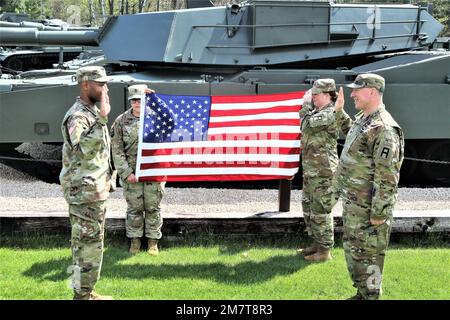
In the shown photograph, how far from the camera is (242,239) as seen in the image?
612 cm

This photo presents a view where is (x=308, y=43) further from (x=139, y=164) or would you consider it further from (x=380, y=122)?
(x=380, y=122)

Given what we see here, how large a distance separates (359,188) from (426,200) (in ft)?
12.4

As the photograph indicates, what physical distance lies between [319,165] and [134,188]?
1.79m

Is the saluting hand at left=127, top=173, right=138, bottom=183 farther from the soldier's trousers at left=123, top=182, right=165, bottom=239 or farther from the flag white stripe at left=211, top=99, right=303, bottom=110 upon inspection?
the flag white stripe at left=211, top=99, right=303, bottom=110

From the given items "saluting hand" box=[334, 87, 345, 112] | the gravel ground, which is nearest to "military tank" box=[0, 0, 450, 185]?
the gravel ground

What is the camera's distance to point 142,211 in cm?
595

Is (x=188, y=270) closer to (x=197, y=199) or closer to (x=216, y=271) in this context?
(x=216, y=271)

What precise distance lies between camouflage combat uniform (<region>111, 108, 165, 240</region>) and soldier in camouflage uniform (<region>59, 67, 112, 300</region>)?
1452mm

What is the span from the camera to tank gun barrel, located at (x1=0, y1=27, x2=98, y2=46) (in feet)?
33.9

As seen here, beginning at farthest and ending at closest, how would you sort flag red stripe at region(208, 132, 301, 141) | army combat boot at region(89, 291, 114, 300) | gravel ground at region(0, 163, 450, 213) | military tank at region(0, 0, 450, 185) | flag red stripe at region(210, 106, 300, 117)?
military tank at region(0, 0, 450, 185) → gravel ground at region(0, 163, 450, 213) → flag red stripe at region(210, 106, 300, 117) → flag red stripe at region(208, 132, 301, 141) → army combat boot at region(89, 291, 114, 300)

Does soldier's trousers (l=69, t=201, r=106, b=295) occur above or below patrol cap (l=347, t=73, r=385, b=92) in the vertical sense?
below

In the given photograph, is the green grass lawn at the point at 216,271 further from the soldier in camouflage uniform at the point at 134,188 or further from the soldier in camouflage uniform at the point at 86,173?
the soldier in camouflage uniform at the point at 86,173

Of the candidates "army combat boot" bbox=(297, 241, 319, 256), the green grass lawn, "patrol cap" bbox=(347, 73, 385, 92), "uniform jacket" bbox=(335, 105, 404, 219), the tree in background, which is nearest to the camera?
"uniform jacket" bbox=(335, 105, 404, 219)

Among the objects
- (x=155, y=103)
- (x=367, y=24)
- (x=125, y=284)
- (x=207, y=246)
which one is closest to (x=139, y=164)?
(x=155, y=103)
